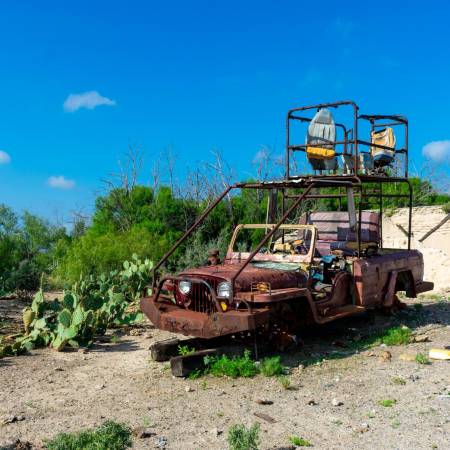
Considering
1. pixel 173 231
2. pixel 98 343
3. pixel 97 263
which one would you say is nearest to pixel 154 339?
pixel 98 343

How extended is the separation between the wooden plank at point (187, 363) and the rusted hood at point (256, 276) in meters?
0.95

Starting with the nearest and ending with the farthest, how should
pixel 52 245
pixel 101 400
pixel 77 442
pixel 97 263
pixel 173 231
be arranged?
pixel 77 442, pixel 101 400, pixel 97 263, pixel 173 231, pixel 52 245

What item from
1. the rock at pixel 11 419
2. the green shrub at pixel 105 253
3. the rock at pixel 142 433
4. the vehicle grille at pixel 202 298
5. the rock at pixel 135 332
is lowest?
the rock at pixel 142 433

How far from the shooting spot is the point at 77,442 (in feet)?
14.1

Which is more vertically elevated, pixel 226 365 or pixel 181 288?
pixel 181 288

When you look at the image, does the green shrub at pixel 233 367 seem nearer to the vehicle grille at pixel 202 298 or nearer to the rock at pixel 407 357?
the vehicle grille at pixel 202 298

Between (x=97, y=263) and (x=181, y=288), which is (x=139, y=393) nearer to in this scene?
(x=181, y=288)

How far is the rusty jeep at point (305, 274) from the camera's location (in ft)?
22.5

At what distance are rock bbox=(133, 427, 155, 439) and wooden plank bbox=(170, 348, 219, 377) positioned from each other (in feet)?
5.21

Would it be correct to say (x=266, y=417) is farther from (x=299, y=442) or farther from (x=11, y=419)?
(x=11, y=419)

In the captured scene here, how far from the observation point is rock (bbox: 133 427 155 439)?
480 cm

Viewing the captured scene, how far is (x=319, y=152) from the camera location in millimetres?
9133

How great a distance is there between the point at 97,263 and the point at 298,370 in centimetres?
899

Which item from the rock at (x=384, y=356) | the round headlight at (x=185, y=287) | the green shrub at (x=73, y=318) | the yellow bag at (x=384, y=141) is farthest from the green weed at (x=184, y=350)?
the yellow bag at (x=384, y=141)
